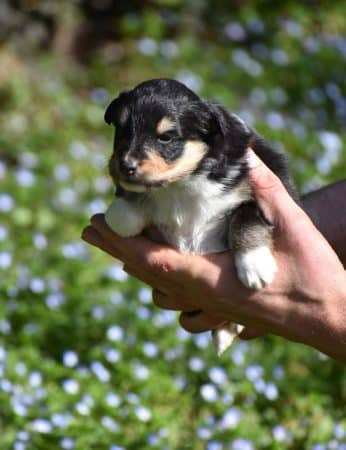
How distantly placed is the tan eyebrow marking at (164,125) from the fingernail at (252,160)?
342mm

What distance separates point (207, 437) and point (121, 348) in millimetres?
701

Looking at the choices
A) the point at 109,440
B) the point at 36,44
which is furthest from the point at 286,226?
the point at 36,44

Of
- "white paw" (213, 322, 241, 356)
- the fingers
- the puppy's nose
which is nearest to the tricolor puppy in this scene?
the puppy's nose

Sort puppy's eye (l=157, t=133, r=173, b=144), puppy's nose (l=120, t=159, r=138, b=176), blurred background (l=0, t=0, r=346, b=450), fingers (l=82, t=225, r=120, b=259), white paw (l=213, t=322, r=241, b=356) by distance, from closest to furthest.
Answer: puppy's nose (l=120, t=159, r=138, b=176) → puppy's eye (l=157, t=133, r=173, b=144) → fingers (l=82, t=225, r=120, b=259) → white paw (l=213, t=322, r=241, b=356) → blurred background (l=0, t=0, r=346, b=450)

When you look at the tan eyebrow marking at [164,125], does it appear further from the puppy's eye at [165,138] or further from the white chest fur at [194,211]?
the white chest fur at [194,211]

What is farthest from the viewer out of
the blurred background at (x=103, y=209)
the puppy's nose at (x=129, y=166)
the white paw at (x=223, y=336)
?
the blurred background at (x=103, y=209)

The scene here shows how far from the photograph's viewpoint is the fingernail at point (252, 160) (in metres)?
3.48

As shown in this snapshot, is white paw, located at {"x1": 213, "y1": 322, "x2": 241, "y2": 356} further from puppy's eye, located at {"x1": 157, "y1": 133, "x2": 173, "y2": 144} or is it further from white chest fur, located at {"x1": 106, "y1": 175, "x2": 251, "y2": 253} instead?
puppy's eye, located at {"x1": 157, "y1": 133, "x2": 173, "y2": 144}

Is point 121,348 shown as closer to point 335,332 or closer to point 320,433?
point 320,433

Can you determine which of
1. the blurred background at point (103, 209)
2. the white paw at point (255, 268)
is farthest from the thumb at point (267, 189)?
the blurred background at point (103, 209)

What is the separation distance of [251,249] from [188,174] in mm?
349

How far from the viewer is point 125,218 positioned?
3523 mm

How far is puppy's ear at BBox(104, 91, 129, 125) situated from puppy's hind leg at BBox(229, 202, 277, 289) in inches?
21.8

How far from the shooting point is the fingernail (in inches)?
137
